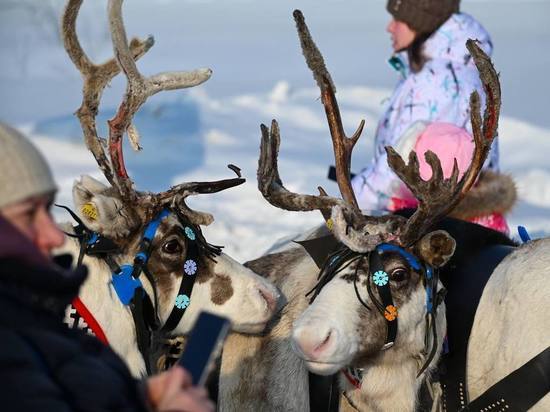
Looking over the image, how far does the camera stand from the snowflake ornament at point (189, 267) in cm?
365

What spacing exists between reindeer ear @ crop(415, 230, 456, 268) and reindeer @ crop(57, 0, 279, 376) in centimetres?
60

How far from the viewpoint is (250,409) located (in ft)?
12.6

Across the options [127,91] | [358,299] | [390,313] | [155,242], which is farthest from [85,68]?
[390,313]

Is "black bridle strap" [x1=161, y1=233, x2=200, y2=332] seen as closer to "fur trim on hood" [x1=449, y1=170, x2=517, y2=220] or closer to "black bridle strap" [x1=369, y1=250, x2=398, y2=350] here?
"black bridle strap" [x1=369, y1=250, x2=398, y2=350]

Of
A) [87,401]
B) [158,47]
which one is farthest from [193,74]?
[158,47]

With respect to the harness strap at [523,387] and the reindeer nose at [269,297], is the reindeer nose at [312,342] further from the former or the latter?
the harness strap at [523,387]

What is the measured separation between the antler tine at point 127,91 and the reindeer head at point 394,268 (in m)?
0.72

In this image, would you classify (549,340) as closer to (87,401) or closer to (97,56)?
(87,401)

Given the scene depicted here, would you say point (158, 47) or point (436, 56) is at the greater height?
point (436, 56)

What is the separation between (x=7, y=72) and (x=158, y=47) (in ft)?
10.5

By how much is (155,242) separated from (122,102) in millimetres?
569

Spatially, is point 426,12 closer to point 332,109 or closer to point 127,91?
point 332,109

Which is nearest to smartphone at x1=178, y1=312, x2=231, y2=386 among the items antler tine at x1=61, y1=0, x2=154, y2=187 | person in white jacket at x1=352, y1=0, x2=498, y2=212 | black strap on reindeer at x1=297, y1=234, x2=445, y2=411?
black strap on reindeer at x1=297, y1=234, x2=445, y2=411

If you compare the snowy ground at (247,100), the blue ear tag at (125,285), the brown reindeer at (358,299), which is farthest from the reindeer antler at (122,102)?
the snowy ground at (247,100)
